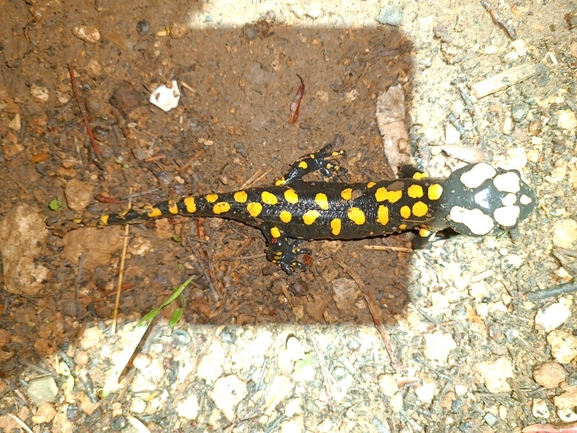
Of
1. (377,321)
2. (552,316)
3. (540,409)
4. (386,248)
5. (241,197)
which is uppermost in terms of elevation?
(241,197)

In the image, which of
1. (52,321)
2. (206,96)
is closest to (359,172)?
(206,96)

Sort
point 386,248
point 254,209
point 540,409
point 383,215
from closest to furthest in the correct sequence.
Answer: point 540,409 → point 383,215 → point 254,209 → point 386,248

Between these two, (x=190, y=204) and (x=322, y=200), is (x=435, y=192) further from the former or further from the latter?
(x=190, y=204)

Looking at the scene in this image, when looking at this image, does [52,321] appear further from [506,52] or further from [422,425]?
[506,52]

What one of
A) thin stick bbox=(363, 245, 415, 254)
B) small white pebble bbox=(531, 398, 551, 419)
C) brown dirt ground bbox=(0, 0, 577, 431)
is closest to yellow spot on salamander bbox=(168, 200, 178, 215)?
brown dirt ground bbox=(0, 0, 577, 431)

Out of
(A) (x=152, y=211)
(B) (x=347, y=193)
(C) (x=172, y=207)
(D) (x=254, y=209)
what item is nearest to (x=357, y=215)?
(B) (x=347, y=193)

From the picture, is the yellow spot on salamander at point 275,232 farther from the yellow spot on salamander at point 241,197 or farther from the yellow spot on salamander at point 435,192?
the yellow spot on salamander at point 435,192

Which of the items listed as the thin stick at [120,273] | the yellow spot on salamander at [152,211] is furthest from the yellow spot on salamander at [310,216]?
the thin stick at [120,273]
